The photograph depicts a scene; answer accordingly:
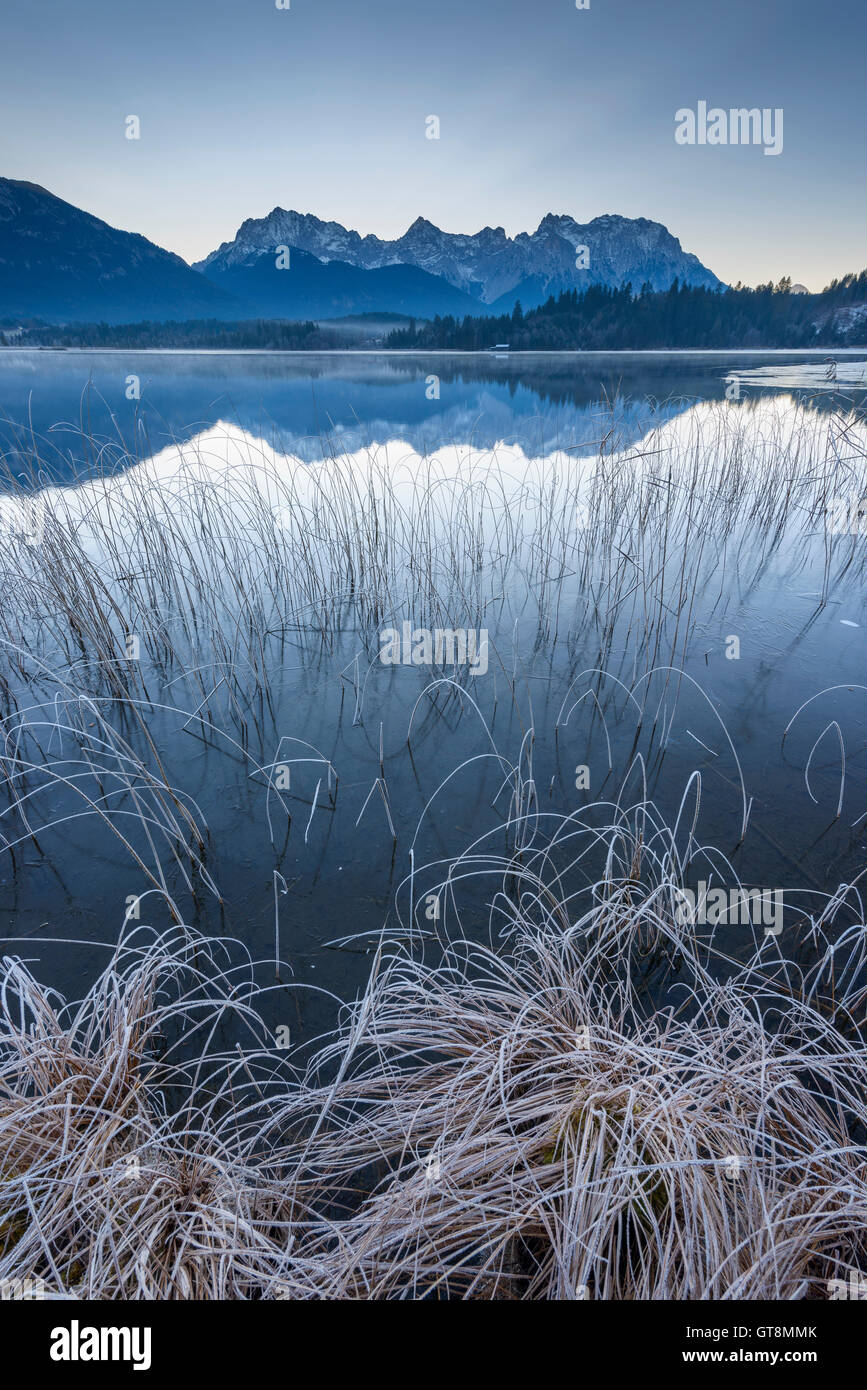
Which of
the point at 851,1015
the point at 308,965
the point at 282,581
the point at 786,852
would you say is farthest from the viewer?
the point at 282,581

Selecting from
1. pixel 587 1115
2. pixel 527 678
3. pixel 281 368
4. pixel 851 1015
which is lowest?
pixel 851 1015

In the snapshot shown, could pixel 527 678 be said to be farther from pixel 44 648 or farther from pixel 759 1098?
pixel 44 648

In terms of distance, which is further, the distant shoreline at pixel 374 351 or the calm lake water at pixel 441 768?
the distant shoreline at pixel 374 351

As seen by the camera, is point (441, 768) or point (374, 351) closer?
point (441, 768)

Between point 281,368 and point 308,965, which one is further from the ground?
point 281,368

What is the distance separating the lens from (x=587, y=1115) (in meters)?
1.66

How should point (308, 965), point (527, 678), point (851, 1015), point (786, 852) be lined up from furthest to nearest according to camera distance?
point (527, 678)
point (786, 852)
point (308, 965)
point (851, 1015)

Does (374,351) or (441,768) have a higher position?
(374,351)

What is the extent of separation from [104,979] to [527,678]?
3.75 meters

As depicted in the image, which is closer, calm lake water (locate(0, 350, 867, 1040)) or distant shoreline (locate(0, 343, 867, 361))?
calm lake water (locate(0, 350, 867, 1040))

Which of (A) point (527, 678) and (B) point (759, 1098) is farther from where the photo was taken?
(A) point (527, 678)

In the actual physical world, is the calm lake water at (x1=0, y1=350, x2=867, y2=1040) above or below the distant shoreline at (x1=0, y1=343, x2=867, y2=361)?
below

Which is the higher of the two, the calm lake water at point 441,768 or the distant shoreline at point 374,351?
the distant shoreline at point 374,351
